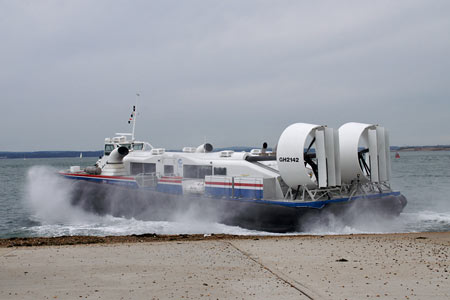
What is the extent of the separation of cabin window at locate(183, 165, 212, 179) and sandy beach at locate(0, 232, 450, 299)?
5.57m

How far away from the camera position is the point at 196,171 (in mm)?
13266

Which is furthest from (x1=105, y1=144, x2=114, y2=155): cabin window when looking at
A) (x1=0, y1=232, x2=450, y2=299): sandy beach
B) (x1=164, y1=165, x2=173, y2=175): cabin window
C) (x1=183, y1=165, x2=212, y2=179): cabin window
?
(x1=0, y1=232, x2=450, y2=299): sandy beach

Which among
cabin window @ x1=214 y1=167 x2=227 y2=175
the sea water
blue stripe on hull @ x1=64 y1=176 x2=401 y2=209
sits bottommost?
the sea water

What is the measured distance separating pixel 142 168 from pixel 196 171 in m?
2.65

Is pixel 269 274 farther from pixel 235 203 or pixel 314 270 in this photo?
pixel 235 203

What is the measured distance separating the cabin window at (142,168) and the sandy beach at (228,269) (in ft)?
23.3

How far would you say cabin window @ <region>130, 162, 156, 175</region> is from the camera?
14.6 metres

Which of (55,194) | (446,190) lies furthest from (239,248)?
(446,190)

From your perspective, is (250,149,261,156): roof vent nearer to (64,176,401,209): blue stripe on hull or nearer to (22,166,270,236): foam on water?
(64,176,401,209): blue stripe on hull

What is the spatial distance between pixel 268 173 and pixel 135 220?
507cm

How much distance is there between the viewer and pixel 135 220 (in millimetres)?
14102

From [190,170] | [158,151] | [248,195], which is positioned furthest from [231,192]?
[158,151]

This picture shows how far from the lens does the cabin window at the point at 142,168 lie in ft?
47.9

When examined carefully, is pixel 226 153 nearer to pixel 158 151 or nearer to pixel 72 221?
pixel 158 151
